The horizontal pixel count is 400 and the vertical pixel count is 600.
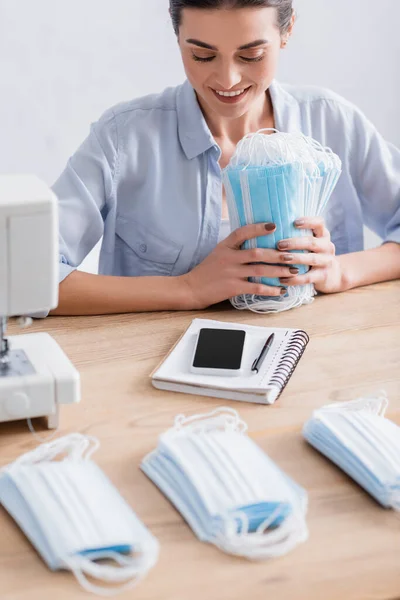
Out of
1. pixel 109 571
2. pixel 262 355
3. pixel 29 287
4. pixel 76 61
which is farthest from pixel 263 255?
pixel 76 61

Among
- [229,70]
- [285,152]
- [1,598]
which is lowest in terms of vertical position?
[1,598]

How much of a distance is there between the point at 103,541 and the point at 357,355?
0.74 meters

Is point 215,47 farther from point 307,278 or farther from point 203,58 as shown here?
point 307,278

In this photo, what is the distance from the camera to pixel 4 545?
1.03 m

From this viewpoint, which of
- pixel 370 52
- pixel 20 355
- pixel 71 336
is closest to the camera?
pixel 20 355

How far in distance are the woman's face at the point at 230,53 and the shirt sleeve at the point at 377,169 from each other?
0.34 metres

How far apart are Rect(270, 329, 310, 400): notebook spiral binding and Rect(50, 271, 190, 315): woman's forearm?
0.93 feet

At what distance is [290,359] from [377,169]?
80 cm

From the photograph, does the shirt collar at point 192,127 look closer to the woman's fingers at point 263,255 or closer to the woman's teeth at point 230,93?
the woman's teeth at point 230,93

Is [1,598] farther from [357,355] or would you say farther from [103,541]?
[357,355]

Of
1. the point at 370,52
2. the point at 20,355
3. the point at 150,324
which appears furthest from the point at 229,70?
the point at 370,52

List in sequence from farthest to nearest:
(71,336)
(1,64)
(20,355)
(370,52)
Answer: (370,52), (1,64), (71,336), (20,355)

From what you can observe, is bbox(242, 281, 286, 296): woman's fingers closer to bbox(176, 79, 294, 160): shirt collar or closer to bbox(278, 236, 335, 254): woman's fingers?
bbox(278, 236, 335, 254): woman's fingers

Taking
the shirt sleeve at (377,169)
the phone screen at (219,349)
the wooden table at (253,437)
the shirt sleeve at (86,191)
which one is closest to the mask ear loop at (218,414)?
the wooden table at (253,437)
